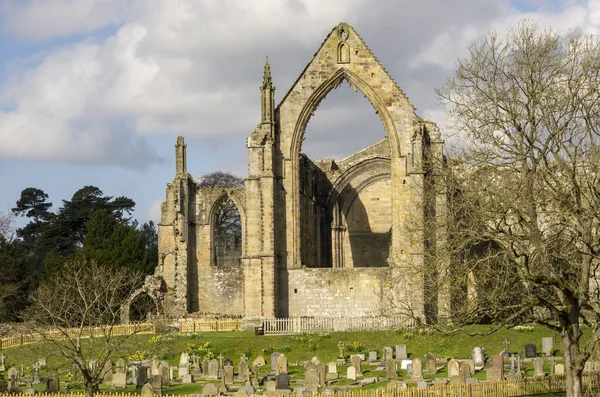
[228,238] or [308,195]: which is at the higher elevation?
[228,238]

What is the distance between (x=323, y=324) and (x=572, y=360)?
66.9 ft

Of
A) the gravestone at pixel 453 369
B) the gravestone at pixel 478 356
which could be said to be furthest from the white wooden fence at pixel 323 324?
the gravestone at pixel 453 369

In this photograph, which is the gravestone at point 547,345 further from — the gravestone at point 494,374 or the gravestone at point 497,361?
the gravestone at point 494,374

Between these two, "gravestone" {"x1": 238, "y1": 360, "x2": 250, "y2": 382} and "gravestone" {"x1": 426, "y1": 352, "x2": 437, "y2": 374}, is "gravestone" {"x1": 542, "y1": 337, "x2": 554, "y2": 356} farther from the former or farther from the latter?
"gravestone" {"x1": 238, "y1": 360, "x2": 250, "y2": 382}

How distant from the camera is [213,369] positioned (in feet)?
118

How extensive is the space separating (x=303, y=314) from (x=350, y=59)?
11563 mm

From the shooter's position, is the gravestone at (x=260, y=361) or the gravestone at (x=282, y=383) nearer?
the gravestone at (x=282, y=383)

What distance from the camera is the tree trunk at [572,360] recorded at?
948 inches

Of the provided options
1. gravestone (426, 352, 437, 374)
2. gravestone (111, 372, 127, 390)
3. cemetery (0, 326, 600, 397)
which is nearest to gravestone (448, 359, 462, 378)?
cemetery (0, 326, 600, 397)

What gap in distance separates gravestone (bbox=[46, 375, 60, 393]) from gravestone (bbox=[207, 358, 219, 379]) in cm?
584

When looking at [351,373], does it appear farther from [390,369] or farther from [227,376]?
[227,376]

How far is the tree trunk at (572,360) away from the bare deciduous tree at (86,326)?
39.2 ft

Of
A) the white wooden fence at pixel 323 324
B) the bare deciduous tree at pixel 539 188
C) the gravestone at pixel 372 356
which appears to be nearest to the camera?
the bare deciduous tree at pixel 539 188

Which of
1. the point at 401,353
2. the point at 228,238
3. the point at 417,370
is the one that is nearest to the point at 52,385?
the point at 417,370
